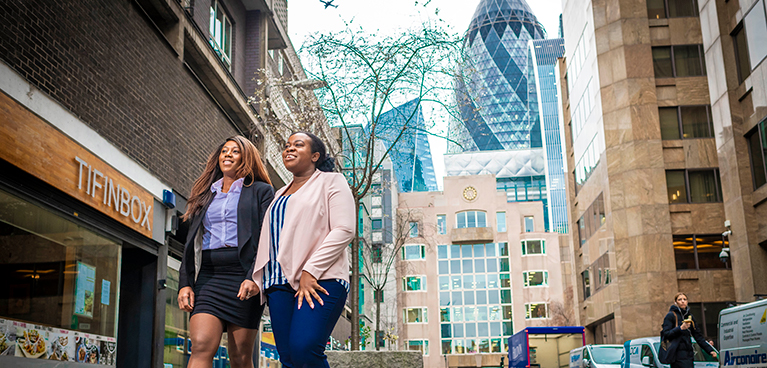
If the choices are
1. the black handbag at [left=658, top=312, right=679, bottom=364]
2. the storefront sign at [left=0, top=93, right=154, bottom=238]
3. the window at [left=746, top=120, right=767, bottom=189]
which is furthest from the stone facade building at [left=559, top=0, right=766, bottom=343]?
the storefront sign at [left=0, top=93, right=154, bottom=238]

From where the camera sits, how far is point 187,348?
45.3 ft

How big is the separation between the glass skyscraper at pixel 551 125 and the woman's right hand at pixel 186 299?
580ft

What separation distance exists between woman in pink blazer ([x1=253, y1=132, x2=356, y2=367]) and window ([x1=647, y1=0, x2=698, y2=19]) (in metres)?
37.2

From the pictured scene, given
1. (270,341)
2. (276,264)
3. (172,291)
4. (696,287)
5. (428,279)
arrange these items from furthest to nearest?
(428,279), (696,287), (270,341), (172,291), (276,264)

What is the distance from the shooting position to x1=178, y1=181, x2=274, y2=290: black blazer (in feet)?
15.1

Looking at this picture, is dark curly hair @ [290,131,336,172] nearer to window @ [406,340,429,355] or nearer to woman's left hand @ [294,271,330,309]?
woman's left hand @ [294,271,330,309]

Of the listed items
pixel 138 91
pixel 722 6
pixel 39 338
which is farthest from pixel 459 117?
pixel 722 6

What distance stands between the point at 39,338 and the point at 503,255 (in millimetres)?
84031

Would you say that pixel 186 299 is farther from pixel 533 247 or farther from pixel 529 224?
pixel 529 224

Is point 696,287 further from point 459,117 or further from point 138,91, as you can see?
point 138,91

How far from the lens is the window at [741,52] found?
26062 millimetres

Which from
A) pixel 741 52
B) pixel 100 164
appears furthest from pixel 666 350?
pixel 741 52

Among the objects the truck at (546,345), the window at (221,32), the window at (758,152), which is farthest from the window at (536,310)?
the window at (221,32)

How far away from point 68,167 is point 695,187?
32.7 metres
